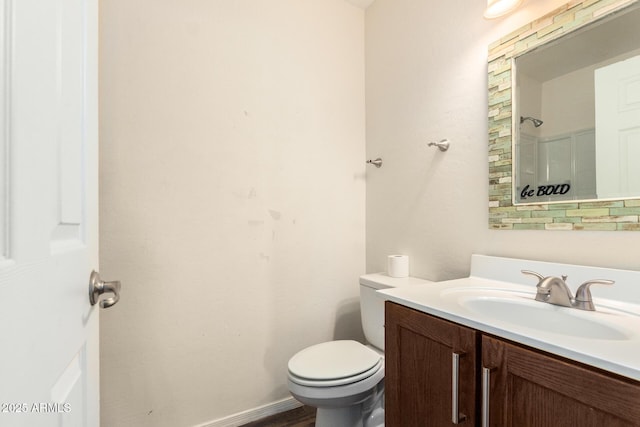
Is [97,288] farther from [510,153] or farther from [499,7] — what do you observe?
[499,7]

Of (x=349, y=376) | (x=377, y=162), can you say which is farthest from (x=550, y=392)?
(x=377, y=162)

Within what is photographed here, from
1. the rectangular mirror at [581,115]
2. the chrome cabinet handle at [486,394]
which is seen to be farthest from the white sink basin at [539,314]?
the rectangular mirror at [581,115]

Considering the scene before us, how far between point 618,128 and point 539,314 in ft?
1.99

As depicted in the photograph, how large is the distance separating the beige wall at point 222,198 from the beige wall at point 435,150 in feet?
0.64

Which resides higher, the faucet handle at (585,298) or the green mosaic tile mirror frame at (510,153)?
the green mosaic tile mirror frame at (510,153)

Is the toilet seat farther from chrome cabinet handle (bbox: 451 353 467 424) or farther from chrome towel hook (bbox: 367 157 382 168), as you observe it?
chrome towel hook (bbox: 367 157 382 168)

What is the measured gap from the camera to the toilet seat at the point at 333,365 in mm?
1156

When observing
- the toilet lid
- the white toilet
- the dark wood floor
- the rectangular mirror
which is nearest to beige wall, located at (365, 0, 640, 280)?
the rectangular mirror

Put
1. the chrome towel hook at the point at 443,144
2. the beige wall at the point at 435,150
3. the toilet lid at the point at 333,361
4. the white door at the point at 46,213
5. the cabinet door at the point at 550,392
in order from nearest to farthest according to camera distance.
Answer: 1. the white door at the point at 46,213
2. the cabinet door at the point at 550,392
3. the beige wall at the point at 435,150
4. the toilet lid at the point at 333,361
5. the chrome towel hook at the point at 443,144

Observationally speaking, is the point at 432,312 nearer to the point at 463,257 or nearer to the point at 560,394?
the point at 560,394

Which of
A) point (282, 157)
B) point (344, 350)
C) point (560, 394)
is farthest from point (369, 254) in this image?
point (560, 394)

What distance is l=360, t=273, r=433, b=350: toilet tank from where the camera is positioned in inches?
55.4

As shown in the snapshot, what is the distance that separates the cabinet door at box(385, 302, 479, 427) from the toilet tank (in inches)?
18.0

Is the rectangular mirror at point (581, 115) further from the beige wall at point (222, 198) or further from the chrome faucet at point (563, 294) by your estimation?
the beige wall at point (222, 198)
